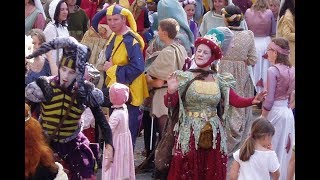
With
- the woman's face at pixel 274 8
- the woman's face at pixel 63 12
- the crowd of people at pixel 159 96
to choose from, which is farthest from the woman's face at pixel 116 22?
the woman's face at pixel 274 8

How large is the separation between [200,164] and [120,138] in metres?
0.94

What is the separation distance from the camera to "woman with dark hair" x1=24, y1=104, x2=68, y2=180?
268 inches

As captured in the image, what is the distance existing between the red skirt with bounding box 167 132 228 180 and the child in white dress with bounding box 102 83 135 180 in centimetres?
72

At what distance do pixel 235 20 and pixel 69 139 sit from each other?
12.4 feet

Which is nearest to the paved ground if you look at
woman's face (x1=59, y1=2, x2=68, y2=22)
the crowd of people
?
the crowd of people

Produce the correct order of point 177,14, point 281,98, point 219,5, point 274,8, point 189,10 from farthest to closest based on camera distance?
1. point 274,8
2. point 189,10
3. point 219,5
4. point 177,14
5. point 281,98

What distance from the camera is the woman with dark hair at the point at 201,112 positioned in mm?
8922

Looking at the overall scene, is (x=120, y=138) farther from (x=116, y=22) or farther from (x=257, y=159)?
(x=257, y=159)

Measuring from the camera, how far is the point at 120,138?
9.52 meters

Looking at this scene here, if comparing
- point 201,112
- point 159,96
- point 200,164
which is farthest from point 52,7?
point 200,164

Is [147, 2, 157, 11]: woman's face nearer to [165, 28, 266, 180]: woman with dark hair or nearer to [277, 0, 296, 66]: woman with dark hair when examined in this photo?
[277, 0, 296, 66]: woman with dark hair
